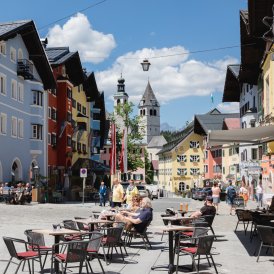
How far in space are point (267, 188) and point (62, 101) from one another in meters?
22.5

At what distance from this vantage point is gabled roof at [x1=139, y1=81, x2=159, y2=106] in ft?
620

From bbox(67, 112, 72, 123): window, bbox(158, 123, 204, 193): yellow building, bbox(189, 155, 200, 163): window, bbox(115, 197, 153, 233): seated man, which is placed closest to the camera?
bbox(115, 197, 153, 233): seated man

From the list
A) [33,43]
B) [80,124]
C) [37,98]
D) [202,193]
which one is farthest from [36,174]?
[80,124]

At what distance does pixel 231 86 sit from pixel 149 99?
134 m

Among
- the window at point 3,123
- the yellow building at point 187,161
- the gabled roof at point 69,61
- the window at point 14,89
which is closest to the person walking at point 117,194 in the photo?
the window at point 3,123

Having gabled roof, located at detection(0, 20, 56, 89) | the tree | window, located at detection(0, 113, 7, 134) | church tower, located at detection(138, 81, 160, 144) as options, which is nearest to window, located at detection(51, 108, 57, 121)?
gabled roof, located at detection(0, 20, 56, 89)

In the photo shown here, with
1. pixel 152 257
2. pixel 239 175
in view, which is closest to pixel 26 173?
pixel 239 175

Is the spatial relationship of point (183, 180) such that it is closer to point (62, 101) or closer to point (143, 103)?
point (62, 101)

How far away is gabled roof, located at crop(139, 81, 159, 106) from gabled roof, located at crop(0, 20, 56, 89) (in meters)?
141

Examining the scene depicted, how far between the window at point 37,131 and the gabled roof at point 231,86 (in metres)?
16.8

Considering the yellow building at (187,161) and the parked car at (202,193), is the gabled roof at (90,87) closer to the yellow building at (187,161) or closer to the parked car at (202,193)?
the parked car at (202,193)

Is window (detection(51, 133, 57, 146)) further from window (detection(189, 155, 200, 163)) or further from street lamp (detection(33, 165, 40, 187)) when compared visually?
window (detection(189, 155, 200, 163))

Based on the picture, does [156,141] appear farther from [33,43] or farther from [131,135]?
[33,43]

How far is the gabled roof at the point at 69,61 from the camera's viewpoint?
50.1m
